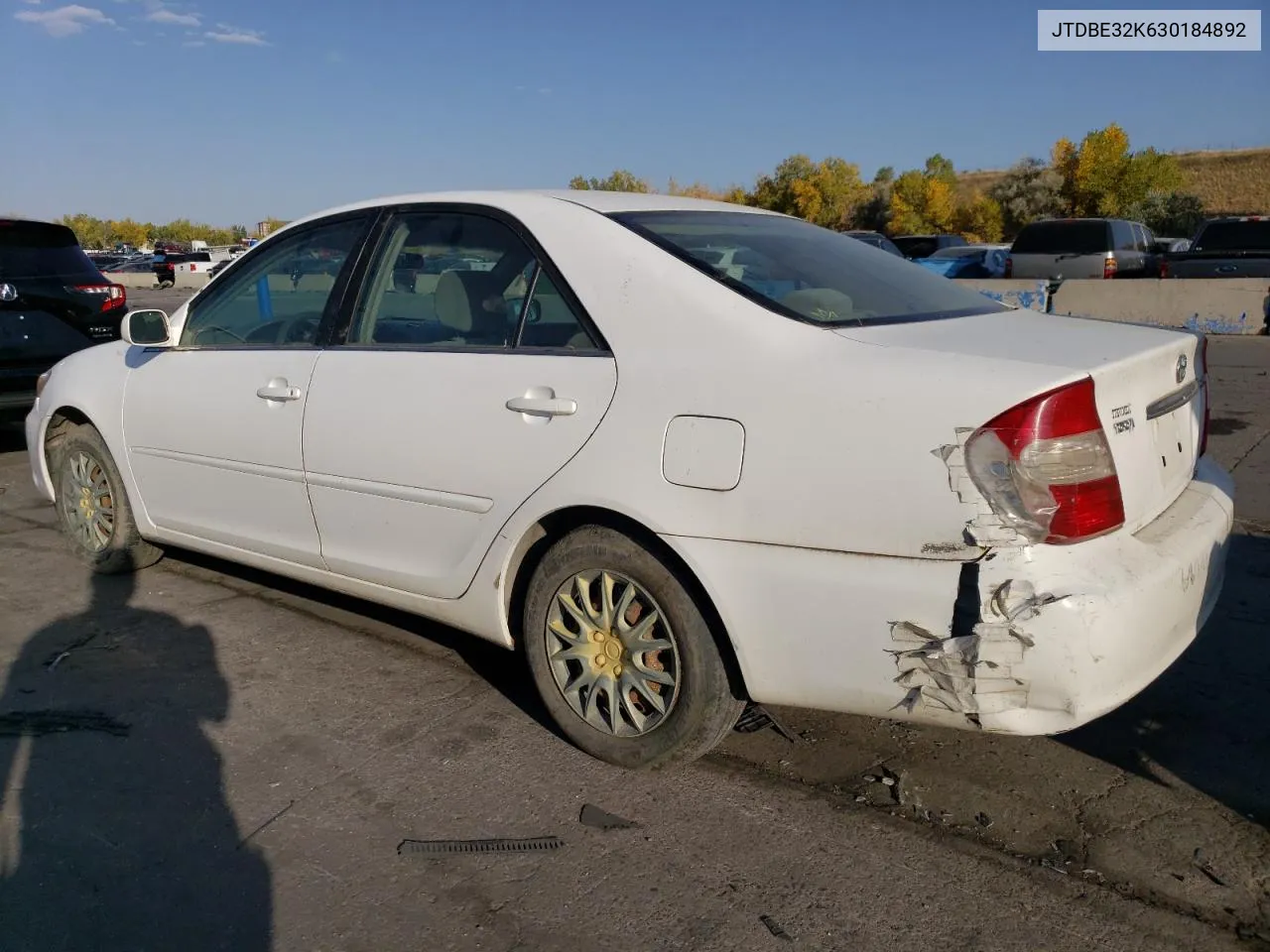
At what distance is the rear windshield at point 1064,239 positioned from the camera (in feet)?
59.8

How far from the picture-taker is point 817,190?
6028 centimetres

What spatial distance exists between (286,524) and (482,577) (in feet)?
3.42

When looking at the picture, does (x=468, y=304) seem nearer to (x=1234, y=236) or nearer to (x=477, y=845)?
(x=477, y=845)

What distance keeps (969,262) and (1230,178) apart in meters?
51.7

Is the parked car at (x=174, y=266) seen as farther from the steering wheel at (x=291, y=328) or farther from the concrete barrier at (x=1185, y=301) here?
the steering wheel at (x=291, y=328)

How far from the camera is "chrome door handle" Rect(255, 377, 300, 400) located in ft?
12.6

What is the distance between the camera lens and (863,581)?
2.57 m

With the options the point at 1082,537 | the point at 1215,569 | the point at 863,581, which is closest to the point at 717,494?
the point at 863,581

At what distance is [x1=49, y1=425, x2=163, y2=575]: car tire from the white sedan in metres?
0.88

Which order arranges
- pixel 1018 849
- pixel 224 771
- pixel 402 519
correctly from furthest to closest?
pixel 402 519 < pixel 224 771 < pixel 1018 849

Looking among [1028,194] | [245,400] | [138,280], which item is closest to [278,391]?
[245,400]

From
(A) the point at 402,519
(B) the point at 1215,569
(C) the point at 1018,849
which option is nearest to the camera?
(C) the point at 1018,849

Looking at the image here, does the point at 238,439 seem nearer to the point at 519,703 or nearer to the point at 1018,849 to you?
the point at 519,703

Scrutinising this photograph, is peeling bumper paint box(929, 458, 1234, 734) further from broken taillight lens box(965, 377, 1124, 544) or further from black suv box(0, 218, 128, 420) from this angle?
black suv box(0, 218, 128, 420)
